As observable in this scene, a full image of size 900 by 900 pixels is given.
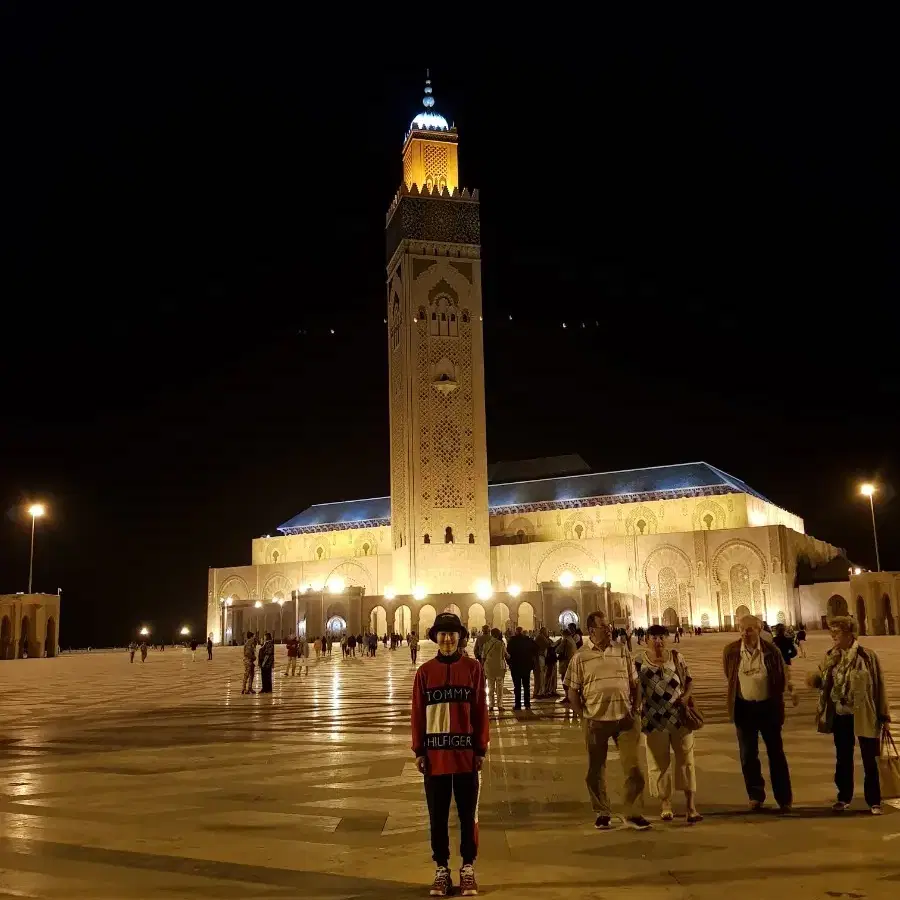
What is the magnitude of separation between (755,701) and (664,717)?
0.57 meters

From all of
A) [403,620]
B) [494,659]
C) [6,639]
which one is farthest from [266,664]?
[403,620]

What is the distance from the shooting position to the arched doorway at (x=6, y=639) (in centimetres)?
3469

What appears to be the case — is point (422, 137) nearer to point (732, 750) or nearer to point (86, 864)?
point (732, 750)

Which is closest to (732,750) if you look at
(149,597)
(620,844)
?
(620,844)

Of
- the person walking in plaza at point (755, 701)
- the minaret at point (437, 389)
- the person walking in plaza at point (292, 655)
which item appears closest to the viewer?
the person walking in plaza at point (755, 701)

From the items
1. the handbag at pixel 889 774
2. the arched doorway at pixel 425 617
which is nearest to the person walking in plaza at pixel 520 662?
the handbag at pixel 889 774

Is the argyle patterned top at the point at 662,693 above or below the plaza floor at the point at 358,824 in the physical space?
above

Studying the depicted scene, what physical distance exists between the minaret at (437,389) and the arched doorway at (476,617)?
86 centimetres

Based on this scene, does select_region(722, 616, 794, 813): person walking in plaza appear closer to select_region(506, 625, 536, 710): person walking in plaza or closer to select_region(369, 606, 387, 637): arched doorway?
select_region(506, 625, 536, 710): person walking in plaza

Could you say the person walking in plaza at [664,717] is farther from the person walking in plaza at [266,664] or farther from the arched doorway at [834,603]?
the arched doorway at [834,603]

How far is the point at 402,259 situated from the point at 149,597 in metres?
28.4

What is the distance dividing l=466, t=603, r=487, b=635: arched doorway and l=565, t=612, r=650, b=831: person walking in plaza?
1437 inches

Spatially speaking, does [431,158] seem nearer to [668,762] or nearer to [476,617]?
[476,617]

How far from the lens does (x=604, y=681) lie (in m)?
5.51
